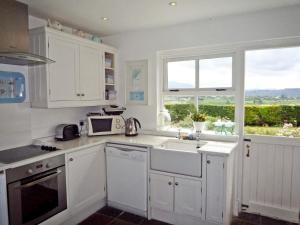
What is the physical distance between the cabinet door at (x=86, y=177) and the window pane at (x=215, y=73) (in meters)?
1.60

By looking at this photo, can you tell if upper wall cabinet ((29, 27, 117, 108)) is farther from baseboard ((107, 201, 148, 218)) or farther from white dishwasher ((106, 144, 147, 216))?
baseboard ((107, 201, 148, 218))

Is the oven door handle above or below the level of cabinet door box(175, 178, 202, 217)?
above

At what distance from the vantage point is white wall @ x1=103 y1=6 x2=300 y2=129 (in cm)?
238

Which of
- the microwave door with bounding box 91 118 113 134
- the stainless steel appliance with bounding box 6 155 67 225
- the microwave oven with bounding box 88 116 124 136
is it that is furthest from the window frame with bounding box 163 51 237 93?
the stainless steel appliance with bounding box 6 155 67 225

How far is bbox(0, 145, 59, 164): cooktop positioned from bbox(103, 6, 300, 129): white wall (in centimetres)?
141

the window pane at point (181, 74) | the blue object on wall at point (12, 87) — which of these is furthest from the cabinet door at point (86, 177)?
the window pane at point (181, 74)

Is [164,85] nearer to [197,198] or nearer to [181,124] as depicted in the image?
[181,124]

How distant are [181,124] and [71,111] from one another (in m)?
1.56

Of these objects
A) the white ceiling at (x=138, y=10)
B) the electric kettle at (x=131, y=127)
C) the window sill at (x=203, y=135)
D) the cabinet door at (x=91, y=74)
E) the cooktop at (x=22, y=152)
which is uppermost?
the white ceiling at (x=138, y=10)

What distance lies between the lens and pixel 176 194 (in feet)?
7.91

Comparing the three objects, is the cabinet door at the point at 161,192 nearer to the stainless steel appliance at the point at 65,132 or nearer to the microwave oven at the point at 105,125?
the microwave oven at the point at 105,125

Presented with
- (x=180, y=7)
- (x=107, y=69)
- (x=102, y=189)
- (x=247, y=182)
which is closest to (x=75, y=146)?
(x=102, y=189)

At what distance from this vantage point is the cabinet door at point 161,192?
2443 mm

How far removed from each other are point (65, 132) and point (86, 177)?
24.8 inches
